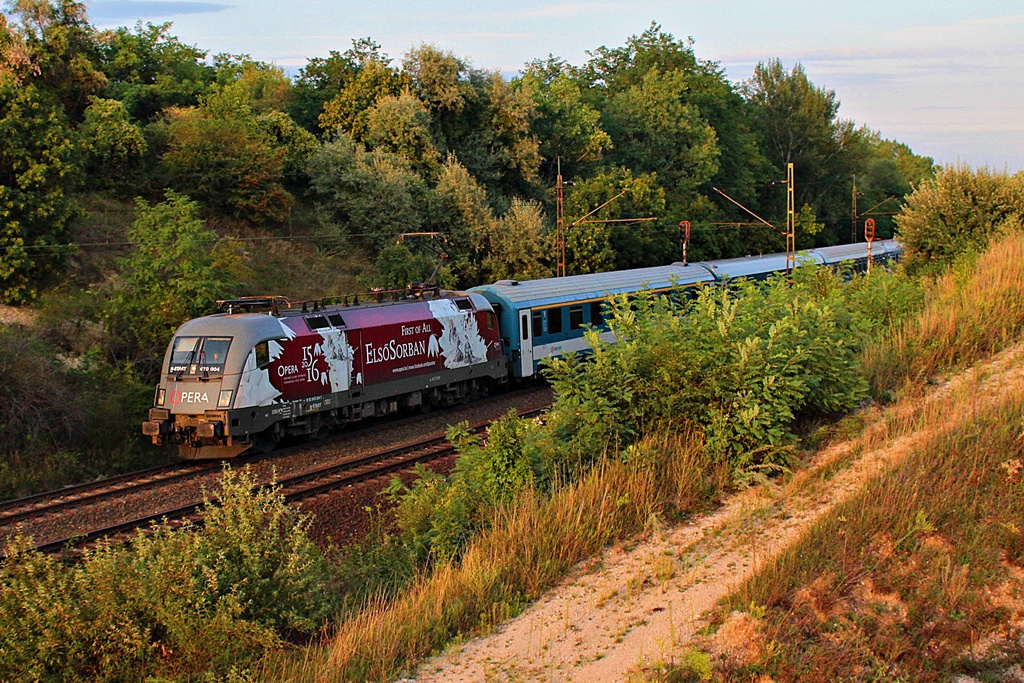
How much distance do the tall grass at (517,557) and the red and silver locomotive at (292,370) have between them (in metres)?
9.38

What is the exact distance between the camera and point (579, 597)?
7465 mm

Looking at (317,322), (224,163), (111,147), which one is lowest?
(317,322)

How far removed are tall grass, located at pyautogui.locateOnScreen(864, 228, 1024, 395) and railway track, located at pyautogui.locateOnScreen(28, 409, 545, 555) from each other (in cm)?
544

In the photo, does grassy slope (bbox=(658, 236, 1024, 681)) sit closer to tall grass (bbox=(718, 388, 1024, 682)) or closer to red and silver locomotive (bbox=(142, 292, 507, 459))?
tall grass (bbox=(718, 388, 1024, 682))

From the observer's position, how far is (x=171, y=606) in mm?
7125

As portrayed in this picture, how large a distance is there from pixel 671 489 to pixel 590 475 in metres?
0.80

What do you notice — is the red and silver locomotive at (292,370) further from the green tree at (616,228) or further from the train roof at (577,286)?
the green tree at (616,228)

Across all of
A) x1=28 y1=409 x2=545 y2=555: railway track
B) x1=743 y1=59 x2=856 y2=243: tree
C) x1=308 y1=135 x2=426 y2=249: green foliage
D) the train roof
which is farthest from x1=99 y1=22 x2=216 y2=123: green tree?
x1=743 y1=59 x2=856 y2=243: tree

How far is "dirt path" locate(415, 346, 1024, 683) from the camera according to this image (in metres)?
6.53

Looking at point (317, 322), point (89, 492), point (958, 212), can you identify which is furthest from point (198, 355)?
point (958, 212)

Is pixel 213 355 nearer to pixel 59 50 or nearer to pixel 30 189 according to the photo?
pixel 30 189

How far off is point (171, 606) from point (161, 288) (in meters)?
17.0

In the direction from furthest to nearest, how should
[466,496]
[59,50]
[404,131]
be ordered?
[404,131] → [59,50] → [466,496]

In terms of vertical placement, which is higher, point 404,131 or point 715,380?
point 404,131
